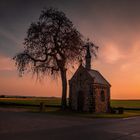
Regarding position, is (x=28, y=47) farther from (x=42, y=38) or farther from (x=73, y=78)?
(x=73, y=78)

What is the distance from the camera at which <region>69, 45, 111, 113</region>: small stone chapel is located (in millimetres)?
40688

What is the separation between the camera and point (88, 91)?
41031 mm

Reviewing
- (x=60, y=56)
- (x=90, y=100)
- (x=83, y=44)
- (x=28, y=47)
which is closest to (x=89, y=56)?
(x=83, y=44)

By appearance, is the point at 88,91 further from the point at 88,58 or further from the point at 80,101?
the point at 88,58

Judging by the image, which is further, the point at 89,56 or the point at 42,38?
the point at 89,56

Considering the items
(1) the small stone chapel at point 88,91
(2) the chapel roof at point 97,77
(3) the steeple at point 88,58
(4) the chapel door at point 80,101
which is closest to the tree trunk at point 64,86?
(1) the small stone chapel at point 88,91

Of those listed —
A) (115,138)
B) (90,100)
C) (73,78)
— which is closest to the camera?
(115,138)

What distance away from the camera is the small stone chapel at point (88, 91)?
40.7m

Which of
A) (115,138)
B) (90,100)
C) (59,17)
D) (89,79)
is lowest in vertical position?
(115,138)

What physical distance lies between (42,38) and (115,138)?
94.8 ft

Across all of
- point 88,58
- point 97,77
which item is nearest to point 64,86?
point 97,77

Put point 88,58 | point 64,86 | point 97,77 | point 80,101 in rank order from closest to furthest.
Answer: point 80,101
point 64,86
point 97,77
point 88,58

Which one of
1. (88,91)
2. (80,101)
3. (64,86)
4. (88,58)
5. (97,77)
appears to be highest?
(88,58)

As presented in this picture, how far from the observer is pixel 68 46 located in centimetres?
4122
